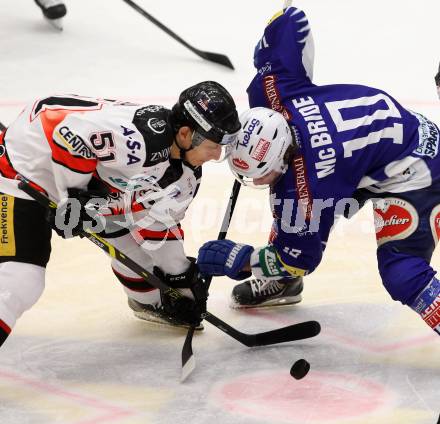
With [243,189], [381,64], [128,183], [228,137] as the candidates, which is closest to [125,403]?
[128,183]

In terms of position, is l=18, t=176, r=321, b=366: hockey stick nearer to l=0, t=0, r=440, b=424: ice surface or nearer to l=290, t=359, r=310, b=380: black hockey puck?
l=0, t=0, r=440, b=424: ice surface

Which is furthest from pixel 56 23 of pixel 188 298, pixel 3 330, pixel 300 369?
pixel 300 369

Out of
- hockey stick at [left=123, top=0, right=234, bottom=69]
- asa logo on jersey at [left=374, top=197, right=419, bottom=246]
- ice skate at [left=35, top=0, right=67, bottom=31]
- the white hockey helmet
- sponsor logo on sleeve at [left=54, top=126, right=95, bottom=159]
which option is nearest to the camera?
sponsor logo on sleeve at [left=54, top=126, right=95, bottom=159]

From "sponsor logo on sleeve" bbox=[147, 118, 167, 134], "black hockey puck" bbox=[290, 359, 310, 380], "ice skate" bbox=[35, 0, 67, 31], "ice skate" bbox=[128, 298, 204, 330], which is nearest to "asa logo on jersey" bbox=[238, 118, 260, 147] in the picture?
"sponsor logo on sleeve" bbox=[147, 118, 167, 134]

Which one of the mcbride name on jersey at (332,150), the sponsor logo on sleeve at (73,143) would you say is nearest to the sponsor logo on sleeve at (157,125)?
the sponsor logo on sleeve at (73,143)

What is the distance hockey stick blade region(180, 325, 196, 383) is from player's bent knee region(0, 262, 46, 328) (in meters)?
0.64

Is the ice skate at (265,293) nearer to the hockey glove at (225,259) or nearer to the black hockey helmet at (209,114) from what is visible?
the hockey glove at (225,259)

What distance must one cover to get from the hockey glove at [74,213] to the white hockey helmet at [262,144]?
561 mm

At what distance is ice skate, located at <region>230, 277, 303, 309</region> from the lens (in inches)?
171

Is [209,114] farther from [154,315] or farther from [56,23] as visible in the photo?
[56,23]

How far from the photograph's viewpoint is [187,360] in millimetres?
3711

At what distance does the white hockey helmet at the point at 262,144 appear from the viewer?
349cm

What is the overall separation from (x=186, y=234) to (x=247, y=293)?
0.84 metres

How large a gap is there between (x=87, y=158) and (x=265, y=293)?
4.24 ft
